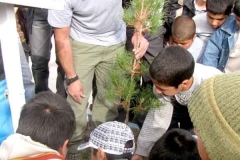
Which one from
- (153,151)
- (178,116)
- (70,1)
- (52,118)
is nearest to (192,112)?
(52,118)

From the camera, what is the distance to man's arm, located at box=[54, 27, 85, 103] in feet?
8.18

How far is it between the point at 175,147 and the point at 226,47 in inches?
43.0

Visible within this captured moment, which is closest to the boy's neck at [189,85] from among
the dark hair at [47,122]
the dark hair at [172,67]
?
the dark hair at [172,67]

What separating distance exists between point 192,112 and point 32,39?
2682 mm

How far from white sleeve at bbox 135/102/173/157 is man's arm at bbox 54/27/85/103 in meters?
0.59

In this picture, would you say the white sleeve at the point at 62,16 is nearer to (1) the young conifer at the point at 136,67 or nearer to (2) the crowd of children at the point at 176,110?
(2) the crowd of children at the point at 176,110

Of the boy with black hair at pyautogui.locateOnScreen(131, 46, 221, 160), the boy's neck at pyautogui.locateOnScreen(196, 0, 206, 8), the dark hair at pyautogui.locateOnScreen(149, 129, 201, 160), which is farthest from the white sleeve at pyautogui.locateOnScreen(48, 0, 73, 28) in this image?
the boy's neck at pyautogui.locateOnScreen(196, 0, 206, 8)

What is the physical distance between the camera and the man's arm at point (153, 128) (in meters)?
2.46

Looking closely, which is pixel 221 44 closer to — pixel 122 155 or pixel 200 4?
pixel 200 4

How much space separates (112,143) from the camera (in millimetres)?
1916

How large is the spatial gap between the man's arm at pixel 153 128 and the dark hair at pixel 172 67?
0.34 meters

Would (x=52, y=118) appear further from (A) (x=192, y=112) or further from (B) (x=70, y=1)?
(B) (x=70, y=1)

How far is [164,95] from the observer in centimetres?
241

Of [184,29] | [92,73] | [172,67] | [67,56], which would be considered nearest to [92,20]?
[67,56]
